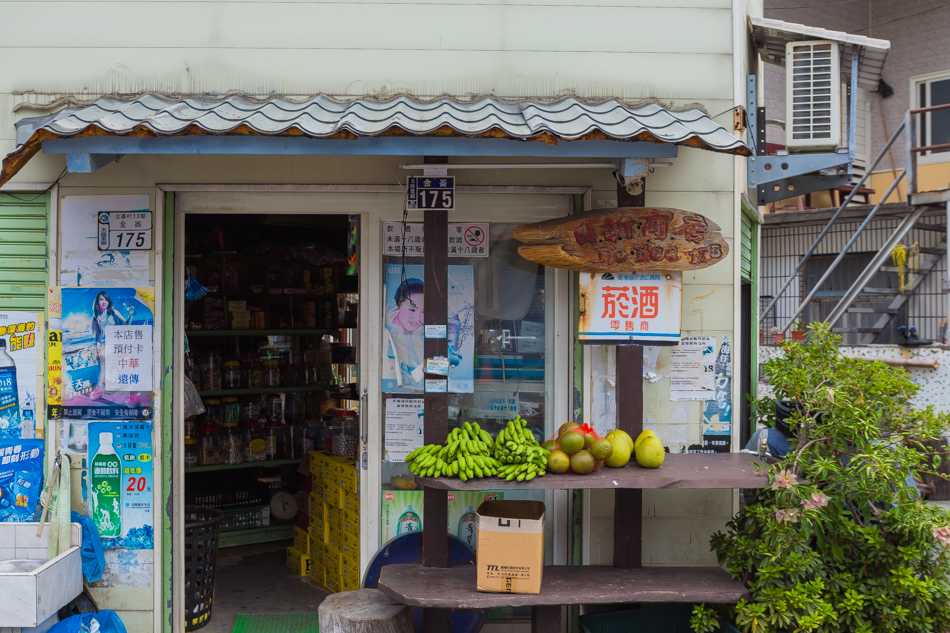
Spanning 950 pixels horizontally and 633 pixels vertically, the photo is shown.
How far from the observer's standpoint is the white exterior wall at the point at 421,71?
4.88 meters

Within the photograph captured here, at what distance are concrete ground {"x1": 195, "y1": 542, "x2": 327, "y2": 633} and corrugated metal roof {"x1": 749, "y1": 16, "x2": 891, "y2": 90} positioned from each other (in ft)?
17.8

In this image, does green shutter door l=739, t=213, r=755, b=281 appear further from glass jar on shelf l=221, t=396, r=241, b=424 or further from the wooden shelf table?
glass jar on shelf l=221, t=396, r=241, b=424

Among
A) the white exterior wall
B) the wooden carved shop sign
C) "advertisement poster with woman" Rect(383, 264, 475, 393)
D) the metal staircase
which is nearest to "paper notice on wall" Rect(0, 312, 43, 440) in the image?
the white exterior wall

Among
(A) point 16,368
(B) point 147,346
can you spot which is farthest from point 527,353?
(A) point 16,368

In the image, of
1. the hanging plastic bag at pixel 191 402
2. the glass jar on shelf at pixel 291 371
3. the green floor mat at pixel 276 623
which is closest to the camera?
the green floor mat at pixel 276 623

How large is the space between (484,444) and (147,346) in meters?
2.33

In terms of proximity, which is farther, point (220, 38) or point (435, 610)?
point (220, 38)

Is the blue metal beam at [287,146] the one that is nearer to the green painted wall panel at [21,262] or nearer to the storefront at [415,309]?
the storefront at [415,309]

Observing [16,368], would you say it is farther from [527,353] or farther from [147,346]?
[527,353]

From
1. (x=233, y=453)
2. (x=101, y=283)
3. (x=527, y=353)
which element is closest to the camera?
(x=101, y=283)

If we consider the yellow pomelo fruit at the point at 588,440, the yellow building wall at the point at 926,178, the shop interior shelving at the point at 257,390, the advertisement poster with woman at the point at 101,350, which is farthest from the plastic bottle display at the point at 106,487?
the yellow building wall at the point at 926,178

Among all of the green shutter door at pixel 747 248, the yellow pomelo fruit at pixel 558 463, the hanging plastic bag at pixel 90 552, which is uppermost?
the green shutter door at pixel 747 248

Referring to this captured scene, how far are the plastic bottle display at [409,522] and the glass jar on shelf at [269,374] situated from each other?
3.10 m

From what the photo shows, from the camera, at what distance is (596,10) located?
496 cm
